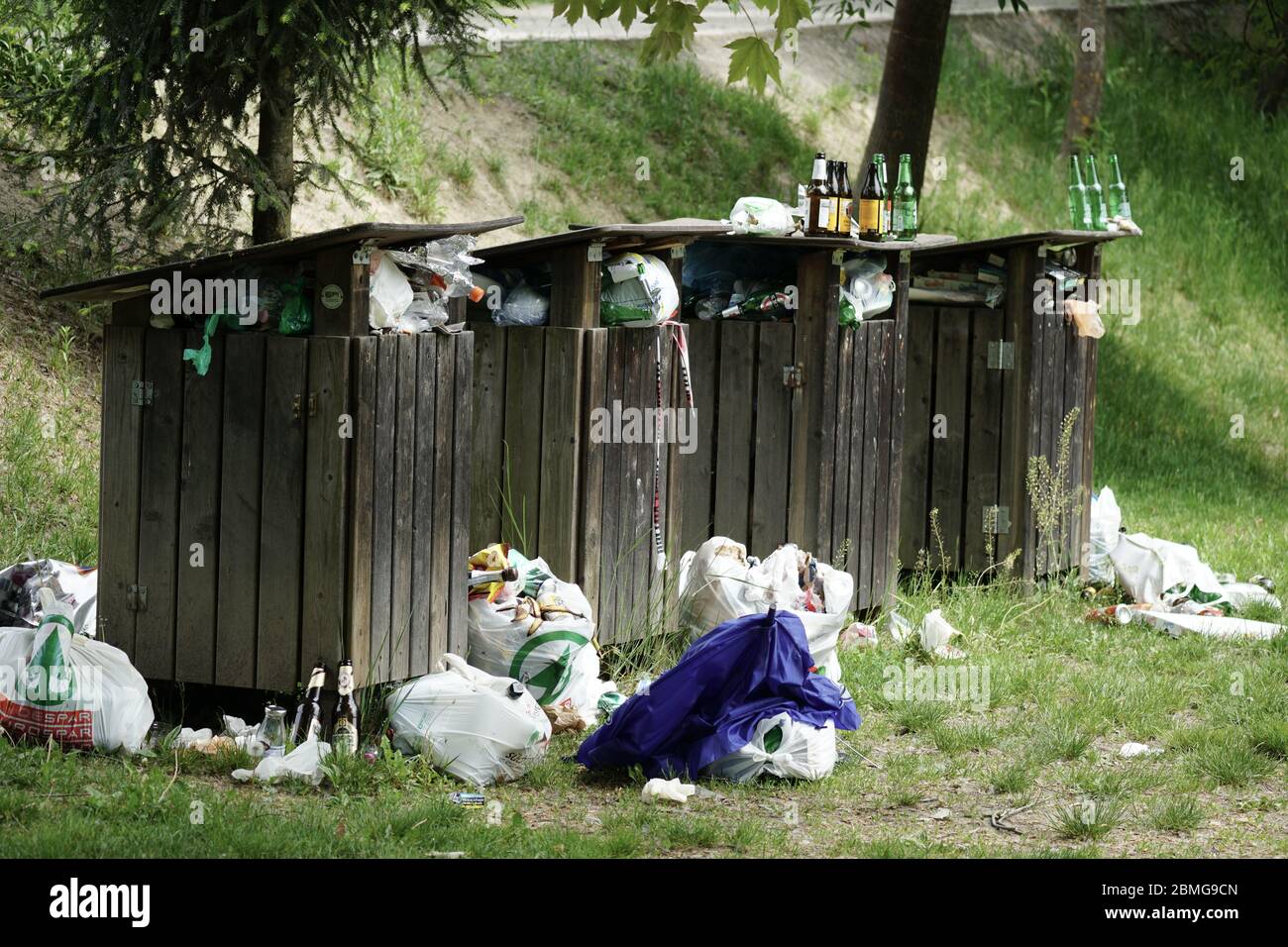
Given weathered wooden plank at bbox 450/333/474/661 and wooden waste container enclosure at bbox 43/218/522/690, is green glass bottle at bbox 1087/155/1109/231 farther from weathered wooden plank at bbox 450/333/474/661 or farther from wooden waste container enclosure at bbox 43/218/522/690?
wooden waste container enclosure at bbox 43/218/522/690

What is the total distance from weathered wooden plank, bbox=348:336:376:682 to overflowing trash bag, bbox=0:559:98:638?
106cm

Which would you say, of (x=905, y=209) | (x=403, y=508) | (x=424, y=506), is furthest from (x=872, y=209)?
(x=403, y=508)

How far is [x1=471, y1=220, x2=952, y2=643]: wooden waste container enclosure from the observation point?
6.27 m

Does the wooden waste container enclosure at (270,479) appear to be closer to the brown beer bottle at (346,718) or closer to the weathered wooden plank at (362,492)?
the weathered wooden plank at (362,492)

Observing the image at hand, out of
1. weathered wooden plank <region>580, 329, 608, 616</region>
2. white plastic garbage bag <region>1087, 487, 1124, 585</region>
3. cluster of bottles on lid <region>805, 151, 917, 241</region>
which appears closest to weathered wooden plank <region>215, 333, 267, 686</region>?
weathered wooden plank <region>580, 329, 608, 616</region>

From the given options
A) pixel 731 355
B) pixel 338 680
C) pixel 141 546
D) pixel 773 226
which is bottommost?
pixel 338 680

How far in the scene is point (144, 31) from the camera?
730 cm

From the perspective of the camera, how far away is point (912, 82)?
41.0 ft

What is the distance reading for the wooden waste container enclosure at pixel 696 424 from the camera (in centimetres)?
627

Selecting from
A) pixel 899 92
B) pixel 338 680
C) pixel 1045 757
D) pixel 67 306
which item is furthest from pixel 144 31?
pixel 899 92

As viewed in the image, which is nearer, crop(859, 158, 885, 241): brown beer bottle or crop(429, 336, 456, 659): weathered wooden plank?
crop(429, 336, 456, 659): weathered wooden plank

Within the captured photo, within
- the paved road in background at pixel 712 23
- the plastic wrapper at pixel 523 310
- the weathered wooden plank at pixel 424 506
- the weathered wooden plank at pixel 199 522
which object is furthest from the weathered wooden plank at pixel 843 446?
the paved road in background at pixel 712 23

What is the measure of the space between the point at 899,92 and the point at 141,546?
8.61 metres

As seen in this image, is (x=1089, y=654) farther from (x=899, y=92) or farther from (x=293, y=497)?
(x=899, y=92)
